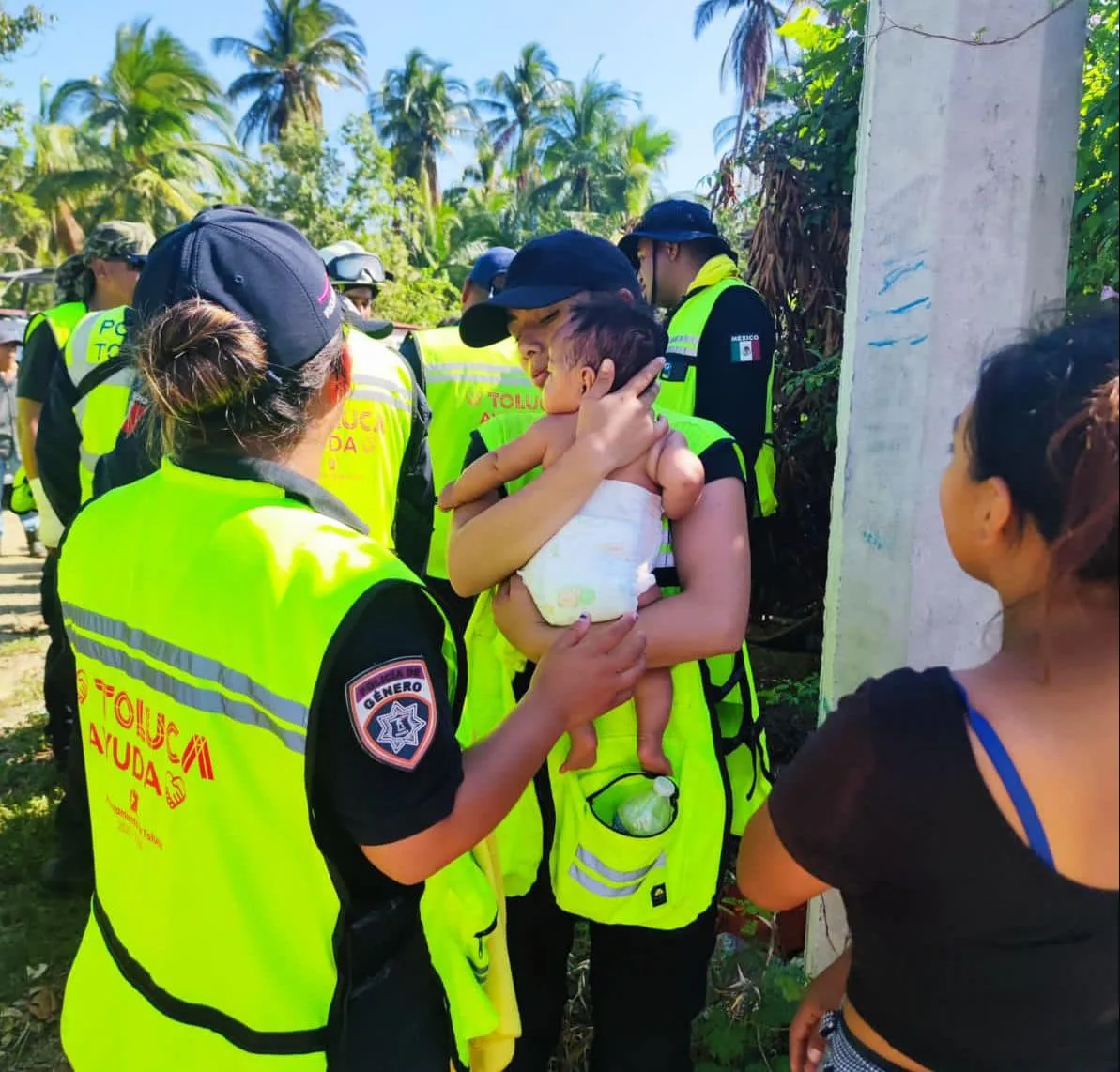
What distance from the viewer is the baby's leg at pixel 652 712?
1.64 meters

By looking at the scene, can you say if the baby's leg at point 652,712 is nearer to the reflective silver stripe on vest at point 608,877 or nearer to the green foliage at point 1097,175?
the reflective silver stripe on vest at point 608,877

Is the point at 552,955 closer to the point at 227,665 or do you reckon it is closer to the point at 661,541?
the point at 661,541

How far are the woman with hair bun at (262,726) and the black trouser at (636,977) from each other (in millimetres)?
417

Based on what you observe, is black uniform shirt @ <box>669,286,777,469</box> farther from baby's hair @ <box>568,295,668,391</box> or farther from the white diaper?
the white diaper

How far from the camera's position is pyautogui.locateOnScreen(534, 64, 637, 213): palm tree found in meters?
35.9

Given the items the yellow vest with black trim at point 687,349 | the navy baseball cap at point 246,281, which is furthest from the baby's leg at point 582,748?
the yellow vest with black trim at point 687,349

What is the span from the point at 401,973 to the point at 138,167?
29453mm

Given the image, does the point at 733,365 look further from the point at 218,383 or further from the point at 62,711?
the point at 62,711

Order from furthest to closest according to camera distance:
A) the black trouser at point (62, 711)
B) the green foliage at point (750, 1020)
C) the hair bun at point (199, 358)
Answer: the black trouser at point (62, 711) < the green foliage at point (750, 1020) < the hair bun at point (199, 358)

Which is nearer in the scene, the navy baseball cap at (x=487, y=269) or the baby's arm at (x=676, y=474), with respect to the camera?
Result: the baby's arm at (x=676, y=474)

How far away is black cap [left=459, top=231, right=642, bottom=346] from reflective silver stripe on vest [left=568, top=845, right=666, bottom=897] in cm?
114

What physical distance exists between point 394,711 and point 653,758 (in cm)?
70

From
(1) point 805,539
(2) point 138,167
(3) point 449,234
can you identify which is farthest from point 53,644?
(3) point 449,234

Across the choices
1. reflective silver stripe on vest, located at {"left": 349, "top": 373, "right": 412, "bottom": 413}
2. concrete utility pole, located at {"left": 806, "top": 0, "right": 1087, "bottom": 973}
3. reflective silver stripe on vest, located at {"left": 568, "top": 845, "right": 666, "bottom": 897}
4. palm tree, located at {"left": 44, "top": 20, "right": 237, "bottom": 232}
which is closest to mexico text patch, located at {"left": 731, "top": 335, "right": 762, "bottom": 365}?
reflective silver stripe on vest, located at {"left": 349, "top": 373, "right": 412, "bottom": 413}
